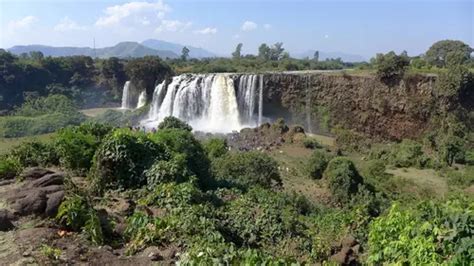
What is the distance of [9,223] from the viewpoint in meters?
6.94

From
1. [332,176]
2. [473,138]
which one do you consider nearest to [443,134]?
[473,138]

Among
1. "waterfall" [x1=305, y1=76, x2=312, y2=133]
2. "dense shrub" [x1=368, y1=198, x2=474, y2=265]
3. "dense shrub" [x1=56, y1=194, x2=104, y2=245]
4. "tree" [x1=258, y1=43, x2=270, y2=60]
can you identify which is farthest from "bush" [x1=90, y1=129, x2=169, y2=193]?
"tree" [x1=258, y1=43, x2=270, y2=60]

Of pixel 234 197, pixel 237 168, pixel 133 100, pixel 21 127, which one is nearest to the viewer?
pixel 234 197

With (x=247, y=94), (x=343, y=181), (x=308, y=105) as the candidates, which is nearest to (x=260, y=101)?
(x=247, y=94)

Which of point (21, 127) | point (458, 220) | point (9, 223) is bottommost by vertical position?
point (21, 127)

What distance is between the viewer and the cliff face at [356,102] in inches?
1262

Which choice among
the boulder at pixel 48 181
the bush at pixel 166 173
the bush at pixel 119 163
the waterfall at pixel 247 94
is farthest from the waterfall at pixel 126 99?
the boulder at pixel 48 181

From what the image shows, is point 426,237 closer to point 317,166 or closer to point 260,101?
point 317,166

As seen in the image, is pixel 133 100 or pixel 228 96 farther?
pixel 133 100

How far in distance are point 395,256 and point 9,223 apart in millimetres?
5655

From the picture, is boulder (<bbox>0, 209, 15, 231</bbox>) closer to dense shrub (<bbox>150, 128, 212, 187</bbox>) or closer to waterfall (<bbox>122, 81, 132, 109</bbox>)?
dense shrub (<bbox>150, 128, 212, 187</bbox>)

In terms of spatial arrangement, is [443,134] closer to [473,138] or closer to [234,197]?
[473,138]

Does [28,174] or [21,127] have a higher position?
[28,174]

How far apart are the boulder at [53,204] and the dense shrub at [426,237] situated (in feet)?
16.1
